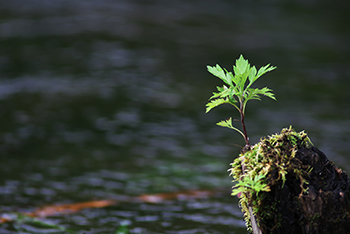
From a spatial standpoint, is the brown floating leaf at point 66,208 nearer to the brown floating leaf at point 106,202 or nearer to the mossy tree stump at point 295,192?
the brown floating leaf at point 106,202

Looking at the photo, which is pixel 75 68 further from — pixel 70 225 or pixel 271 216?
pixel 271 216

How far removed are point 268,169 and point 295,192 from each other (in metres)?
0.07

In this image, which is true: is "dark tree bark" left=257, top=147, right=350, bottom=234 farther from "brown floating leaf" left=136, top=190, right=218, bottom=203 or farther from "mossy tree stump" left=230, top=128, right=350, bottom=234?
"brown floating leaf" left=136, top=190, right=218, bottom=203

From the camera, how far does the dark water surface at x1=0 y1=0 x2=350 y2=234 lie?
1.75m

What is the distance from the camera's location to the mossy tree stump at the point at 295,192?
0.70m

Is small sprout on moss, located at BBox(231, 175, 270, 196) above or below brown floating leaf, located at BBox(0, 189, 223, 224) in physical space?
below

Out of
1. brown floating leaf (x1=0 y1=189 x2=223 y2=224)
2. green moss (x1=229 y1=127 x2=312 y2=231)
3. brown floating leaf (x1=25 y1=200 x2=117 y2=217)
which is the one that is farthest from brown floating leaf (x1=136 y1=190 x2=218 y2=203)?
green moss (x1=229 y1=127 x2=312 y2=231)

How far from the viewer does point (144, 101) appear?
2.95 m

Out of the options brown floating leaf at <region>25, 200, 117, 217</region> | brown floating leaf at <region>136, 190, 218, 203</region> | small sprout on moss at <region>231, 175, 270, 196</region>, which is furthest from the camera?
brown floating leaf at <region>136, 190, 218, 203</region>

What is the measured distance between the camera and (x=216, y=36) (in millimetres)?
4402

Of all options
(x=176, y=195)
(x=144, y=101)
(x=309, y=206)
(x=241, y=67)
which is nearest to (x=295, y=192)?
(x=309, y=206)

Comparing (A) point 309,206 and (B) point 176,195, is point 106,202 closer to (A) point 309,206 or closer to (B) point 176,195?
(B) point 176,195

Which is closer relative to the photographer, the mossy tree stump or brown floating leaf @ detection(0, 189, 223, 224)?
the mossy tree stump

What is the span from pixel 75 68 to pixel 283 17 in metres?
3.04
